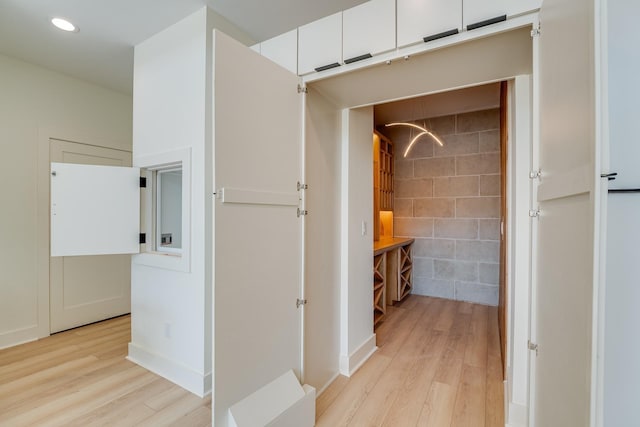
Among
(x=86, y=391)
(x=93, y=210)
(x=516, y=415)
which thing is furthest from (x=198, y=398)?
(x=516, y=415)

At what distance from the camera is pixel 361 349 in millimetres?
2537

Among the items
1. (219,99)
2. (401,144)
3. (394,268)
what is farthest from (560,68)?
(401,144)

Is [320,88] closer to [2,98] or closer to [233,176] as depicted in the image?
[233,176]

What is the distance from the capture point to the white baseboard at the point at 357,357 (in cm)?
235

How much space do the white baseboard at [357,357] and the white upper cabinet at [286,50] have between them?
2200mm

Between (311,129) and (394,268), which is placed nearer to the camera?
(311,129)

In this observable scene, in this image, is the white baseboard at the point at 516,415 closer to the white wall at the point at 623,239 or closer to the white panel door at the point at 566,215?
the white panel door at the point at 566,215

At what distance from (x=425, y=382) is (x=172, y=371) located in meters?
1.98

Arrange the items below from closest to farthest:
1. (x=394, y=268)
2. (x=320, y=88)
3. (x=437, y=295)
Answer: (x=320, y=88)
(x=394, y=268)
(x=437, y=295)

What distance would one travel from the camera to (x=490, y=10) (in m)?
1.26

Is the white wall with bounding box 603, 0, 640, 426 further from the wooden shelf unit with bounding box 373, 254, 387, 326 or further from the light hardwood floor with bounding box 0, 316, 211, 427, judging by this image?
the wooden shelf unit with bounding box 373, 254, 387, 326

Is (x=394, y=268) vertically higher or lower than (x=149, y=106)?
lower

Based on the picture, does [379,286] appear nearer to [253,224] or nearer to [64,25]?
[253,224]

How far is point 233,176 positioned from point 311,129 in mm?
789
